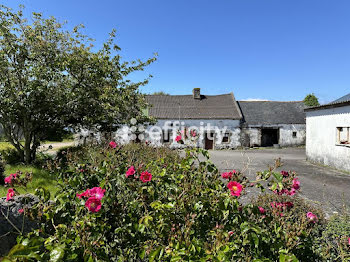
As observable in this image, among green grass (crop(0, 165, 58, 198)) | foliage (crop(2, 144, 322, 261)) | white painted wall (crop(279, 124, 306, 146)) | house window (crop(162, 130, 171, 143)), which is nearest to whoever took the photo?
foliage (crop(2, 144, 322, 261))

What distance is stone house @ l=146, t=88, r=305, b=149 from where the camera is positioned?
→ 22.6 meters

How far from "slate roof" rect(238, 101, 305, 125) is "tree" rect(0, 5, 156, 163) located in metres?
17.4

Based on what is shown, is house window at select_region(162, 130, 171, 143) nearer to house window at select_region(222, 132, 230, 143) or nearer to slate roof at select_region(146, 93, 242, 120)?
slate roof at select_region(146, 93, 242, 120)

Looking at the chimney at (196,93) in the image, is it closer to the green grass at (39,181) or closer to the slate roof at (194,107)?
the slate roof at (194,107)

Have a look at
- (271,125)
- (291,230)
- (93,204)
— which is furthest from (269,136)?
(93,204)

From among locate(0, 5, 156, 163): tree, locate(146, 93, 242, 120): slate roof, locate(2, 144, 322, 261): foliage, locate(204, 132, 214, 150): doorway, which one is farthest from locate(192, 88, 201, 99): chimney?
locate(2, 144, 322, 261): foliage

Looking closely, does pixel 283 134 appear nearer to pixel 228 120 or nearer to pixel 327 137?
pixel 228 120

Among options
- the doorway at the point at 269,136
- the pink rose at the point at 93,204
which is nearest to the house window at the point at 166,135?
the doorway at the point at 269,136

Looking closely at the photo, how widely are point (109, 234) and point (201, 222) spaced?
857 millimetres

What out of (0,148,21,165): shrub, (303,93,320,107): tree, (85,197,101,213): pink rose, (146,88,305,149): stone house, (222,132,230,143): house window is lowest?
(0,148,21,165): shrub

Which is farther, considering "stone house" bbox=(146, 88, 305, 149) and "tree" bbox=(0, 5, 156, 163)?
"stone house" bbox=(146, 88, 305, 149)

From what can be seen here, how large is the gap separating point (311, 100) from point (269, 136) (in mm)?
6799

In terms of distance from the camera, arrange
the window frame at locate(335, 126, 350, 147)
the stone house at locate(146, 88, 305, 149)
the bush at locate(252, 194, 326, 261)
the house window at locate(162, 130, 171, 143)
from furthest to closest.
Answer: the stone house at locate(146, 88, 305, 149), the house window at locate(162, 130, 171, 143), the window frame at locate(335, 126, 350, 147), the bush at locate(252, 194, 326, 261)

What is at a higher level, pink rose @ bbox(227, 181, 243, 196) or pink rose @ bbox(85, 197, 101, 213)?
pink rose @ bbox(227, 181, 243, 196)
